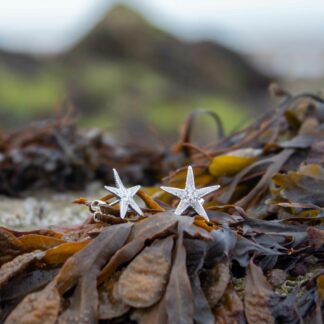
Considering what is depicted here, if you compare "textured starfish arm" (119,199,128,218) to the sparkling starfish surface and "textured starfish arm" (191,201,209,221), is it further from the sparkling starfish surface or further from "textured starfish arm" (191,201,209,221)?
"textured starfish arm" (191,201,209,221)

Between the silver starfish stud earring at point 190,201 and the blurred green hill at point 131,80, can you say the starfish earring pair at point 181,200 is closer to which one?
the silver starfish stud earring at point 190,201

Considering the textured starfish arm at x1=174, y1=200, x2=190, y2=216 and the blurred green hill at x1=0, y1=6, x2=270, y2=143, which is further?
the blurred green hill at x1=0, y1=6, x2=270, y2=143

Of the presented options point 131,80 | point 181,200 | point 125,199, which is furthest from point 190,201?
point 131,80

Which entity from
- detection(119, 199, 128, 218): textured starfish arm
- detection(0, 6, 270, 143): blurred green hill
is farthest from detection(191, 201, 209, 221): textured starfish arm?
detection(0, 6, 270, 143): blurred green hill

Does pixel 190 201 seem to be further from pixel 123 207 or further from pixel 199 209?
pixel 123 207

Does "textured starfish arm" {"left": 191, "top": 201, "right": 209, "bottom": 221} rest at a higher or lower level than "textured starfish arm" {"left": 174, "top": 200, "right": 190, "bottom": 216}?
lower

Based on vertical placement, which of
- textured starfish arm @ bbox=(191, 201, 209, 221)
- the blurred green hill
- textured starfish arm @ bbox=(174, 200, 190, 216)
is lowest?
the blurred green hill

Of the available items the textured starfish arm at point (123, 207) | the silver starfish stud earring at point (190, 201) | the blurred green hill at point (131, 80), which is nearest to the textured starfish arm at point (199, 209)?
the silver starfish stud earring at point (190, 201)

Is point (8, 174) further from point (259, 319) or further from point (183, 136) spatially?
point (259, 319)
